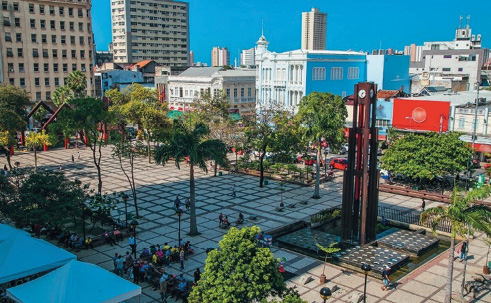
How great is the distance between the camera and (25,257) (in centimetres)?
2120

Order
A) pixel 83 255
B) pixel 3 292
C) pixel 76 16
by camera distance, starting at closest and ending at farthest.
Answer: pixel 3 292 → pixel 83 255 → pixel 76 16

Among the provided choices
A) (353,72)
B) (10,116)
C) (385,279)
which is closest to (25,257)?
(385,279)

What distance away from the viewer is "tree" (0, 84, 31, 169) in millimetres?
43406

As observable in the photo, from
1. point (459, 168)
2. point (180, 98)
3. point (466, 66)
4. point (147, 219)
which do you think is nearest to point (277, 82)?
point (180, 98)

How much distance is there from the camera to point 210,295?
50.3 feet

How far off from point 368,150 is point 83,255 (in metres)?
18.0

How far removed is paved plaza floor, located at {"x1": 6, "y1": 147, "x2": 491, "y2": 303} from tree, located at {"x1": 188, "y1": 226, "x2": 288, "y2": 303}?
740 centimetres

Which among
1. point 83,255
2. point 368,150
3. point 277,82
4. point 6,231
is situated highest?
point 277,82

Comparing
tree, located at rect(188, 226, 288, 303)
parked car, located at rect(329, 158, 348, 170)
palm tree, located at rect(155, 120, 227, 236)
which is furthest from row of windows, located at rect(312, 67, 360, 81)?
tree, located at rect(188, 226, 288, 303)

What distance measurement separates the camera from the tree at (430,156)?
38.5 metres

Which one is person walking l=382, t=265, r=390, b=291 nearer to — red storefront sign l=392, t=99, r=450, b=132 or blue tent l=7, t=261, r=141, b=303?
blue tent l=7, t=261, r=141, b=303

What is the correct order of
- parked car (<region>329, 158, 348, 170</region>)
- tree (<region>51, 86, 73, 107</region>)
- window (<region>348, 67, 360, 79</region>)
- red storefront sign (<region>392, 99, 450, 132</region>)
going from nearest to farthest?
parked car (<region>329, 158, 348, 170</region>)
red storefront sign (<region>392, 99, 450, 132</region>)
tree (<region>51, 86, 73, 107</region>)
window (<region>348, 67, 360, 79</region>)

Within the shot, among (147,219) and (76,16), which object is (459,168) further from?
(76,16)

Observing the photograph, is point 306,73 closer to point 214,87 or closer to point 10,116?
point 214,87
